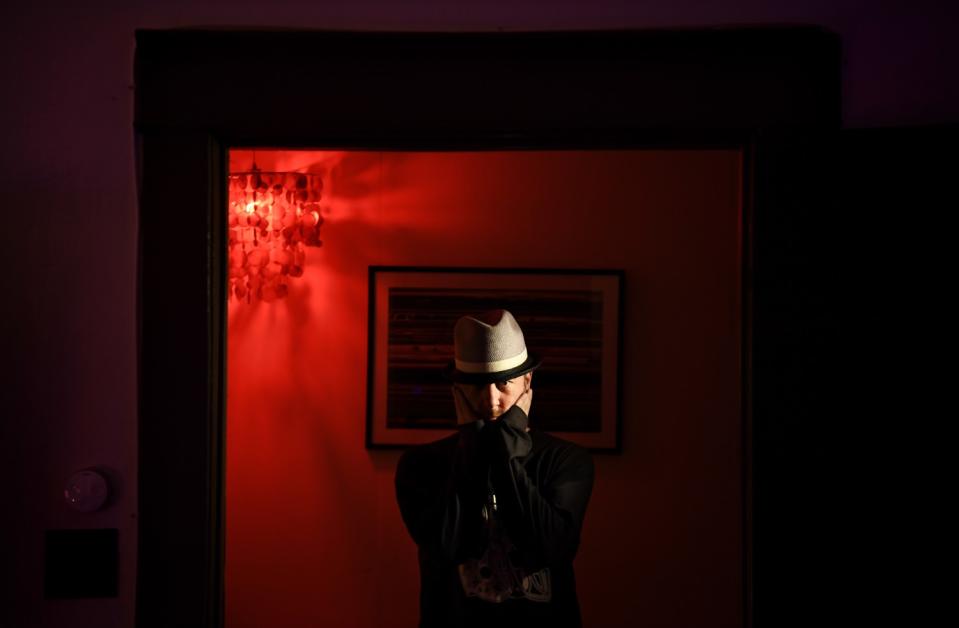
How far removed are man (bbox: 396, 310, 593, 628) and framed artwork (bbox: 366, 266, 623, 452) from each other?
1112mm

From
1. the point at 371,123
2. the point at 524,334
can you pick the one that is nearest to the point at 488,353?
the point at 371,123

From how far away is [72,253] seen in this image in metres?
1.51

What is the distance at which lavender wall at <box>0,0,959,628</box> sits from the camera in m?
1.49

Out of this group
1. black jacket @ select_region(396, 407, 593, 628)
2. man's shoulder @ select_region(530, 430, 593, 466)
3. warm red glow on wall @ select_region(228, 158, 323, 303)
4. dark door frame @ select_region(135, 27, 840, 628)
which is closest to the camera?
dark door frame @ select_region(135, 27, 840, 628)

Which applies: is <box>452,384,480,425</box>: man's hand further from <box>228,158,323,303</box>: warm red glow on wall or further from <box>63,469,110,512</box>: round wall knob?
<box>228,158,323,303</box>: warm red glow on wall

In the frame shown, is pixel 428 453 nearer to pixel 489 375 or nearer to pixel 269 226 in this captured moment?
pixel 489 375

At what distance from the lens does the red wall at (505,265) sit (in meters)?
3.20

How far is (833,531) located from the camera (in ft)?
4.47

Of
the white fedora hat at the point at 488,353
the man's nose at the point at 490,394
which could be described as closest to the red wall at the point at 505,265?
the white fedora hat at the point at 488,353

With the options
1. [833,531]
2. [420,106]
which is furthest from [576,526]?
[420,106]

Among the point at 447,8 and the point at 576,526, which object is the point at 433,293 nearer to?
the point at 576,526

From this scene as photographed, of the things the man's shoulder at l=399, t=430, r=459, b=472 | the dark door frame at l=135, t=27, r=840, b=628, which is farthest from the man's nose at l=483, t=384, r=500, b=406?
the dark door frame at l=135, t=27, r=840, b=628

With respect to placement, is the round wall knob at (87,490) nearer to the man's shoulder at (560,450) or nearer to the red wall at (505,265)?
the man's shoulder at (560,450)

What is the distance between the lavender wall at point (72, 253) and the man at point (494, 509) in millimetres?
699
